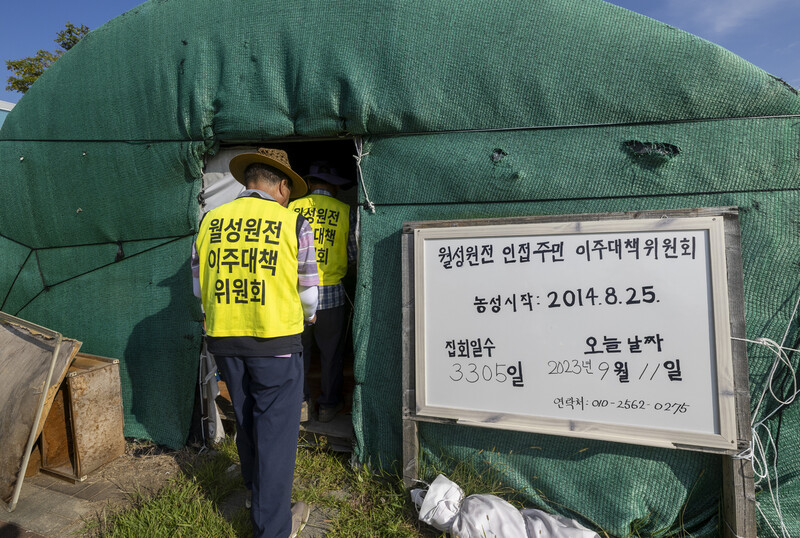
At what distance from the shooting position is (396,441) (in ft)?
8.51

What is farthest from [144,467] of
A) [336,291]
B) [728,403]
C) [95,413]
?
[728,403]

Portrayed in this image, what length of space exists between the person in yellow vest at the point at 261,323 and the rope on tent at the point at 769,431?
6.80 feet

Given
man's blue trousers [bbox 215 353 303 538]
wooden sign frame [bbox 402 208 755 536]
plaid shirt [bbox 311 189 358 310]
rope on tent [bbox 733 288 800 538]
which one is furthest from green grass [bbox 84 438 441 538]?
rope on tent [bbox 733 288 800 538]

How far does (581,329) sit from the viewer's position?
2148 mm

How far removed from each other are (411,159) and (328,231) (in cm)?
90

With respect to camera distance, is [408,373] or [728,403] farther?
[408,373]

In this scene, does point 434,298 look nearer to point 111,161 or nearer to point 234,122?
point 234,122

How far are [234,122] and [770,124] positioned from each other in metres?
2.90

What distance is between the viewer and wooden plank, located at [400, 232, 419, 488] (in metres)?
2.45

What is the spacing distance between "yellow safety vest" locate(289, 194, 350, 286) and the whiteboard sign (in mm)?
913

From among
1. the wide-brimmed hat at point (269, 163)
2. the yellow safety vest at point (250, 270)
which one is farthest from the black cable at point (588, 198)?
the yellow safety vest at point (250, 270)

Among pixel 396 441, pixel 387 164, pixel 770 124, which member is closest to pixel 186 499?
pixel 396 441

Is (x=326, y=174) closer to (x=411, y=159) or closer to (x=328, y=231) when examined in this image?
(x=328, y=231)

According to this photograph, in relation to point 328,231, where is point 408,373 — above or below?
below
